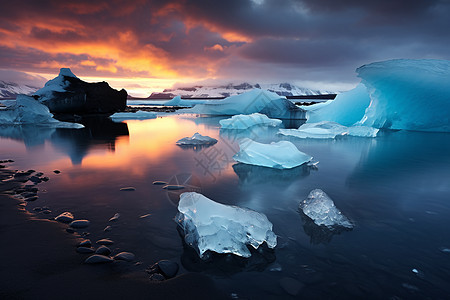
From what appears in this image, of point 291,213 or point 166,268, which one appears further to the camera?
point 291,213

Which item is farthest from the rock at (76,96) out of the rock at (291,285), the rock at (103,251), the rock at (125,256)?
the rock at (291,285)

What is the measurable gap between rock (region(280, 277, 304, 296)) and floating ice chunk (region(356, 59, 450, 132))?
12.2 m

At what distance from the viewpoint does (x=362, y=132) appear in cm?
1088

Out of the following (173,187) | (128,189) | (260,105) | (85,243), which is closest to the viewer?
(85,243)

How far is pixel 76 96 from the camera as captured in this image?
21234 millimetres

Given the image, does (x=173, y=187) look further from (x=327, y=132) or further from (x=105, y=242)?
(x=327, y=132)

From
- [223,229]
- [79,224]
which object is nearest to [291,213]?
[223,229]

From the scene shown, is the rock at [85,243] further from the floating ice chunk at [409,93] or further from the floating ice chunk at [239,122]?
the floating ice chunk at [409,93]

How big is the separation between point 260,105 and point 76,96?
627 inches

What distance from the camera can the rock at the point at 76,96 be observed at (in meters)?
A: 20.2

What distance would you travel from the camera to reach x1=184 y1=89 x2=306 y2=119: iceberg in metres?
21.1

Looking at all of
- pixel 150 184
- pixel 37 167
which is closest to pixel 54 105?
pixel 37 167

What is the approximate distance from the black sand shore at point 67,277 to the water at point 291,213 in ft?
0.51

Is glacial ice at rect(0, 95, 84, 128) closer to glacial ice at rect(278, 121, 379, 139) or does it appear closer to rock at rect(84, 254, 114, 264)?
glacial ice at rect(278, 121, 379, 139)
